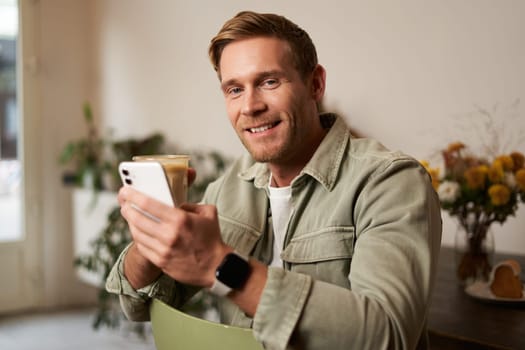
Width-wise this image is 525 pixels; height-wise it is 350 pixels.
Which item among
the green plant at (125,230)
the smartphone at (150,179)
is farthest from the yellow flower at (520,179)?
the green plant at (125,230)

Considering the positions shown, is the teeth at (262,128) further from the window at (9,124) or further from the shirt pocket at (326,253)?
the window at (9,124)

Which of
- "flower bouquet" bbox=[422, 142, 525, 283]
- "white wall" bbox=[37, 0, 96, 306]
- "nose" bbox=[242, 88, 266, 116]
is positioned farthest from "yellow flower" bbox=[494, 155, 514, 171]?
"white wall" bbox=[37, 0, 96, 306]

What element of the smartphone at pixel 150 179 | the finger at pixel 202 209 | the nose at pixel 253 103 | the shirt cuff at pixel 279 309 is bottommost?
the shirt cuff at pixel 279 309

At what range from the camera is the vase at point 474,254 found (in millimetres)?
1706

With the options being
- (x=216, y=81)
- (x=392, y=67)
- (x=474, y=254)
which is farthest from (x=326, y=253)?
(x=216, y=81)

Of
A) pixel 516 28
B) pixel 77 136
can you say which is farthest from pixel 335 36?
pixel 77 136

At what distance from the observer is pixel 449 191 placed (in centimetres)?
166

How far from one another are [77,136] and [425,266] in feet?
13.2

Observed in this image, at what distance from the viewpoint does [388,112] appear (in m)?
2.46

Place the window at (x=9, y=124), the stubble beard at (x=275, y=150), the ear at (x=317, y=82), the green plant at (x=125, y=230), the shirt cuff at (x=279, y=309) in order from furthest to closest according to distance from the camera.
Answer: the window at (x=9, y=124) < the green plant at (x=125, y=230) < the ear at (x=317, y=82) < the stubble beard at (x=275, y=150) < the shirt cuff at (x=279, y=309)

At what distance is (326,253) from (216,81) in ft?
7.91

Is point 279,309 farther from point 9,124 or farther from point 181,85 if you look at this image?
point 9,124

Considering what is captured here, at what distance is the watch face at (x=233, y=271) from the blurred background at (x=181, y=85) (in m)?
1.49

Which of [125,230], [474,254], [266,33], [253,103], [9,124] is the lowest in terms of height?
[125,230]
